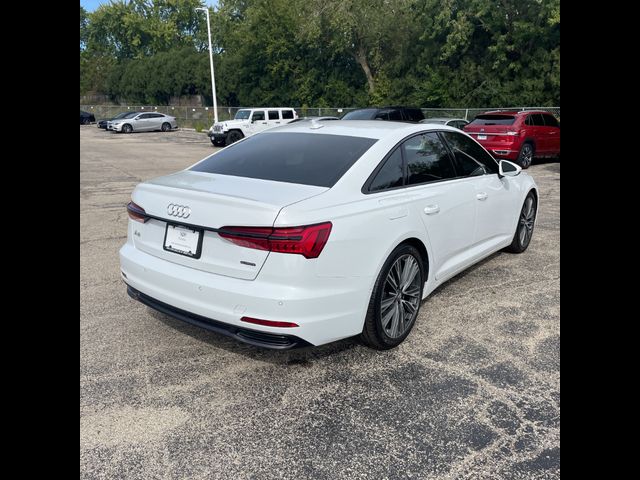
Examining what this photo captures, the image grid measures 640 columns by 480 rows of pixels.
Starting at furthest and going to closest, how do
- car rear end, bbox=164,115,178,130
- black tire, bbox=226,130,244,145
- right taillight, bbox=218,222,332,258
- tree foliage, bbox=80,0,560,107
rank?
car rear end, bbox=164,115,178,130 → tree foliage, bbox=80,0,560,107 → black tire, bbox=226,130,244,145 → right taillight, bbox=218,222,332,258

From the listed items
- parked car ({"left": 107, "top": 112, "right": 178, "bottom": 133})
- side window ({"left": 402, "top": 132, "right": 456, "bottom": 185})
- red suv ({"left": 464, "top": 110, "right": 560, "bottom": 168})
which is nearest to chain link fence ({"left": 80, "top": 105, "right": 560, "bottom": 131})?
parked car ({"left": 107, "top": 112, "right": 178, "bottom": 133})

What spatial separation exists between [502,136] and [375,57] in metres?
23.5

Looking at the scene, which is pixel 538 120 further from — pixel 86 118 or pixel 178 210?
pixel 86 118

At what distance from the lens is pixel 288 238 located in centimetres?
297

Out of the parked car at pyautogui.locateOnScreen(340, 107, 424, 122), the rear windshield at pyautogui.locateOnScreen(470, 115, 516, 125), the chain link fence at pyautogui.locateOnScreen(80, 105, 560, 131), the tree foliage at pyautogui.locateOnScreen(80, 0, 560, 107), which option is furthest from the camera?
the chain link fence at pyautogui.locateOnScreen(80, 105, 560, 131)

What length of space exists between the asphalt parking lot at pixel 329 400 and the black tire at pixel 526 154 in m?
11.0

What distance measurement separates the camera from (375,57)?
36.0 meters

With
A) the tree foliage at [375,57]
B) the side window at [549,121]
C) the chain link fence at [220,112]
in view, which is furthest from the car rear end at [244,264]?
the tree foliage at [375,57]

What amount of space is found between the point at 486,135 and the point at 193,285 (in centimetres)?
1294

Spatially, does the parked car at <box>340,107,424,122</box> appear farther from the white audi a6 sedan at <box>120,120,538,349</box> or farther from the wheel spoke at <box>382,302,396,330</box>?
the wheel spoke at <box>382,302,396,330</box>

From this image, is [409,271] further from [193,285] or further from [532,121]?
[532,121]

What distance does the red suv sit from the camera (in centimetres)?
1447

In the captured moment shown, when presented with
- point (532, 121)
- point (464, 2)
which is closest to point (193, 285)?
point (532, 121)

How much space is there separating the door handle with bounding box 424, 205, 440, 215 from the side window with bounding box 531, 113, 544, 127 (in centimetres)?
1271
